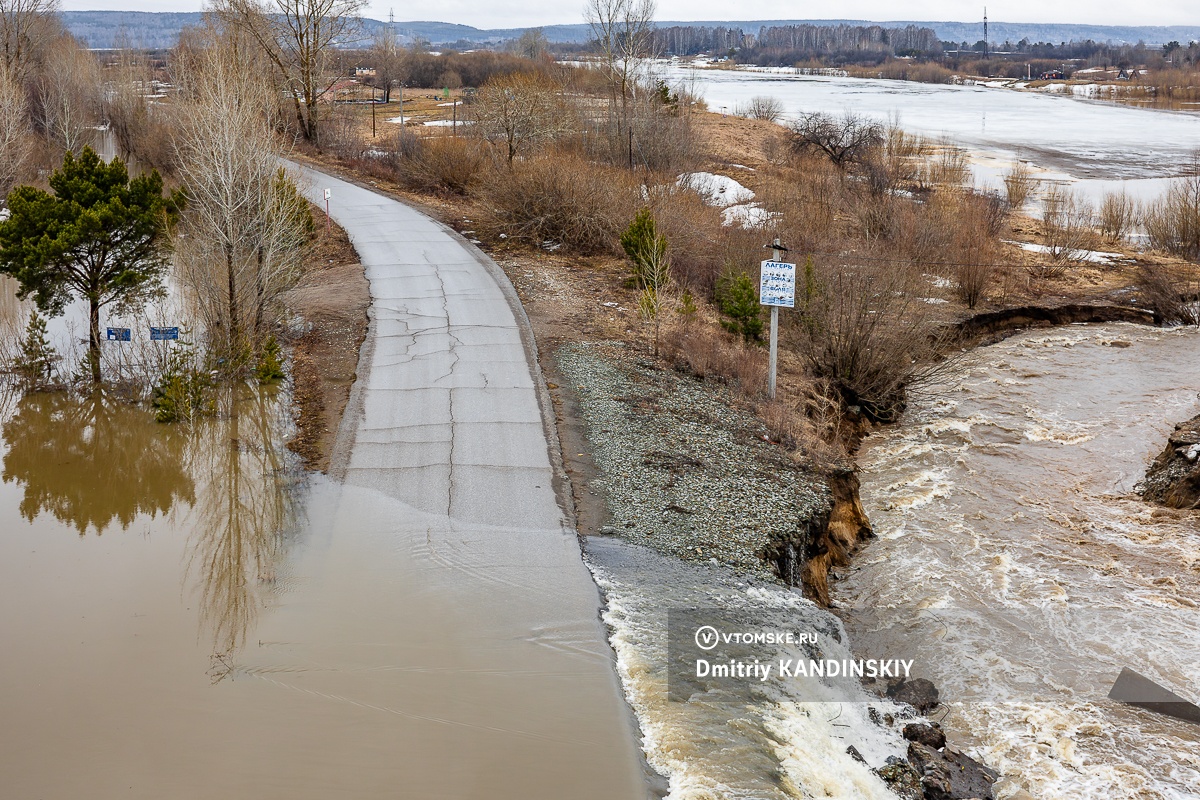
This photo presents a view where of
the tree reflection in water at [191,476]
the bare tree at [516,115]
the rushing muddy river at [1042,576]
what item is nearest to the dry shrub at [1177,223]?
the rushing muddy river at [1042,576]

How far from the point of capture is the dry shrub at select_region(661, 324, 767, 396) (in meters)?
16.4

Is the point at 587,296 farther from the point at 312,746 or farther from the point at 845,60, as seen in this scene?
the point at 845,60

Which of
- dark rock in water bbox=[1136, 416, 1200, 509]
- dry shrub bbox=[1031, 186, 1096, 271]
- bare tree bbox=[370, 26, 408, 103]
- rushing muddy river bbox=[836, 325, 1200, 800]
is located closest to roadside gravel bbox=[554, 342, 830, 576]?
rushing muddy river bbox=[836, 325, 1200, 800]

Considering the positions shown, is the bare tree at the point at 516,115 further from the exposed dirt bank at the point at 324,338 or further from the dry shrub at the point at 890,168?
the dry shrub at the point at 890,168

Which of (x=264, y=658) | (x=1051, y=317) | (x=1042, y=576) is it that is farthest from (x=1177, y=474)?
(x=264, y=658)

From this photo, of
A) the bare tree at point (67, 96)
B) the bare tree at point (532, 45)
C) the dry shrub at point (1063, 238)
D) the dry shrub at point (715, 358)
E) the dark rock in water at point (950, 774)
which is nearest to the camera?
the dark rock in water at point (950, 774)

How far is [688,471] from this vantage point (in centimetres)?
1248

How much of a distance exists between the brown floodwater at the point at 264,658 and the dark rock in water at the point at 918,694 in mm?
3101

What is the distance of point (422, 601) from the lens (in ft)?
32.0

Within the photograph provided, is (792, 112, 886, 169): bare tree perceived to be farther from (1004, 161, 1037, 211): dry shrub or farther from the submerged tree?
the submerged tree

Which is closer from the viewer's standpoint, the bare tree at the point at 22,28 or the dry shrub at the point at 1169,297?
the dry shrub at the point at 1169,297

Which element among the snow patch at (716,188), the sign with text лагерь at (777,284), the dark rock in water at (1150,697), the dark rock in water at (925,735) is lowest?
the dark rock in water at (1150,697)

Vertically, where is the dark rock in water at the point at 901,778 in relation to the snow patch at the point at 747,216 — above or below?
below

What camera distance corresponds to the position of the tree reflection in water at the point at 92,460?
41.6 ft
